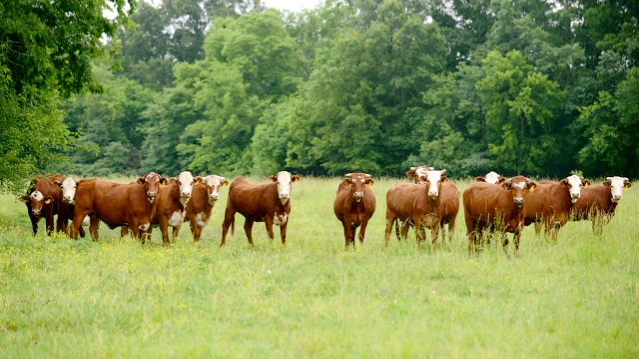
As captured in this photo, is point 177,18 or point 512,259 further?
point 177,18

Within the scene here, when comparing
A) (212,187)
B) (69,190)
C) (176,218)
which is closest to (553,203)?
(212,187)

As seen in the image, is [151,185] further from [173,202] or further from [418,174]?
[418,174]

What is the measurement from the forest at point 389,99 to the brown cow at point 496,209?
30.3 ft

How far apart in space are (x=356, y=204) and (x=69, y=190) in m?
6.67

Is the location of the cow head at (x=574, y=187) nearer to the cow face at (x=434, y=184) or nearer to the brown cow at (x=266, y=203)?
the cow face at (x=434, y=184)

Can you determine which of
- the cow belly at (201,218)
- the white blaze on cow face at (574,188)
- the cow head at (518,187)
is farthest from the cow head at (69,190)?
the white blaze on cow face at (574,188)

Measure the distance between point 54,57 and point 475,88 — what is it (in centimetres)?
2898

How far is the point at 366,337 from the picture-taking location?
6.68 m

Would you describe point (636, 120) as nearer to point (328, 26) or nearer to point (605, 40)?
point (605, 40)

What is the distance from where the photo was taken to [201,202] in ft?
48.4

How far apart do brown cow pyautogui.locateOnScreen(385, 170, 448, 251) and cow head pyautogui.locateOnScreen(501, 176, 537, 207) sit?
123 cm

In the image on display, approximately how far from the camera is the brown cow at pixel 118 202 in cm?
1388

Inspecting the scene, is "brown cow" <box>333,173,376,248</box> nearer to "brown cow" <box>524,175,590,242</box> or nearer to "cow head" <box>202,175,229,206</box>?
"cow head" <box>202,175,229,206</box>

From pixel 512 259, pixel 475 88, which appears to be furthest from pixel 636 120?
pixel 512 259
